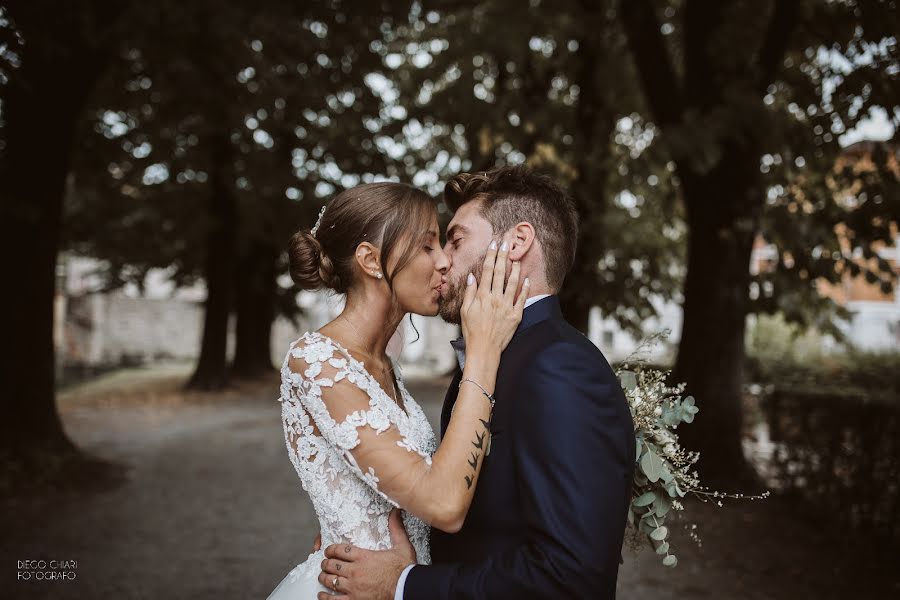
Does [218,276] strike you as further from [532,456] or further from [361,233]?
[532,456]

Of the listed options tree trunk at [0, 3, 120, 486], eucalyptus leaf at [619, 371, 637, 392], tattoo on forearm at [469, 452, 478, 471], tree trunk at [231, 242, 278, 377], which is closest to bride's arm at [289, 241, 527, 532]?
tattoo on forearm at [469, 452, 478, 471]

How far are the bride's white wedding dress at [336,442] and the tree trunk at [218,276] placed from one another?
1762cm

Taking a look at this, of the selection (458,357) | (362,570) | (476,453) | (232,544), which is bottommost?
(232,544)

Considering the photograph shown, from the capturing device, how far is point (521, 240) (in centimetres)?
253

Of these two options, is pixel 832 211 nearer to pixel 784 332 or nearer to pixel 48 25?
pixel 48 25

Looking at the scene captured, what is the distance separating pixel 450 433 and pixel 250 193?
16876 mm

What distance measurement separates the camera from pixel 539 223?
2.56m

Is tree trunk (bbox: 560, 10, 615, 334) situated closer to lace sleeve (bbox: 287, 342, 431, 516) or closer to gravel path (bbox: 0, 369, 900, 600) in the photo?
gravel path (bbox: 0, 369, 900, 600)

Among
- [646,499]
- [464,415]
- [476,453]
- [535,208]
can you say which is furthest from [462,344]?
[646,499]

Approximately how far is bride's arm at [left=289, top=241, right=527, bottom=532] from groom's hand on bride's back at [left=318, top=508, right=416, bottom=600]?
308 mm

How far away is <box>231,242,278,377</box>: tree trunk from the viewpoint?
74.4ft

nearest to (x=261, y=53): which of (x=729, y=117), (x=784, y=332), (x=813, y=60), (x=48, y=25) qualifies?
(x=48, y=25)

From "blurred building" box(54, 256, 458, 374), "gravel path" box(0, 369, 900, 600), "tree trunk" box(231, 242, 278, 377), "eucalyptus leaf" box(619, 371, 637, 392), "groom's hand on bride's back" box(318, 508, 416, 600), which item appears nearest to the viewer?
"groom's hand on bride's back" box(318, 508, 416, 600)

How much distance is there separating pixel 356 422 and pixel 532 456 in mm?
673
